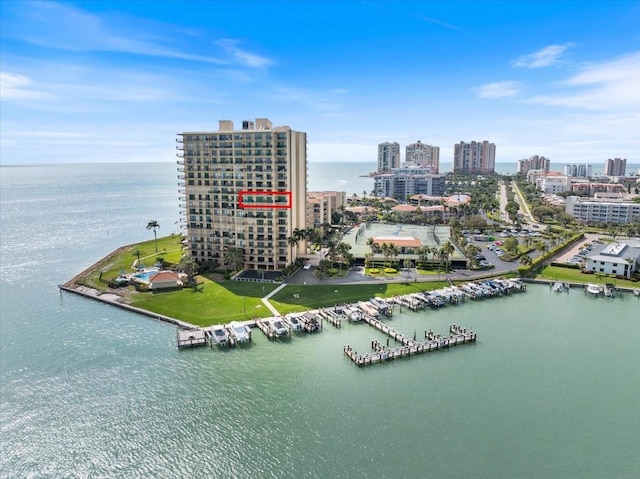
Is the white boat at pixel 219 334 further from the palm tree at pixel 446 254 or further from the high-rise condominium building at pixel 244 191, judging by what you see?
the palm tree at pixel 446 254

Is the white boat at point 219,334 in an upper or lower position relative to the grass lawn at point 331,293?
lower

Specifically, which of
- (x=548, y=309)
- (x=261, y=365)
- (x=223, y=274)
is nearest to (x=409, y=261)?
(x=548, y=309)

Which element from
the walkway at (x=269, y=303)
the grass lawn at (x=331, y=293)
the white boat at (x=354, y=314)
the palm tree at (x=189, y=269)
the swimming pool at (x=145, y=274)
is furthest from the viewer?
the swimming pool at (x=145, y=274)

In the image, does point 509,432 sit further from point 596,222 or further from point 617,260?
point 596,222

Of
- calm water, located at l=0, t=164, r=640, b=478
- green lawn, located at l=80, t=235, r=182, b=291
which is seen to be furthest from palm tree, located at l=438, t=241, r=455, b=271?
green lawn, located at l=80, t=235, r=182, b=291

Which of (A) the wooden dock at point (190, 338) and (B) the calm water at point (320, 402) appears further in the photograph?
(A) the wooden dock at point (190, 338)

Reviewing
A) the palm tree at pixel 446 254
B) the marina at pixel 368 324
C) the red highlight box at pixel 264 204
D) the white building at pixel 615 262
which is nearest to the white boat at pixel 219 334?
the marina at pixel 368 324
